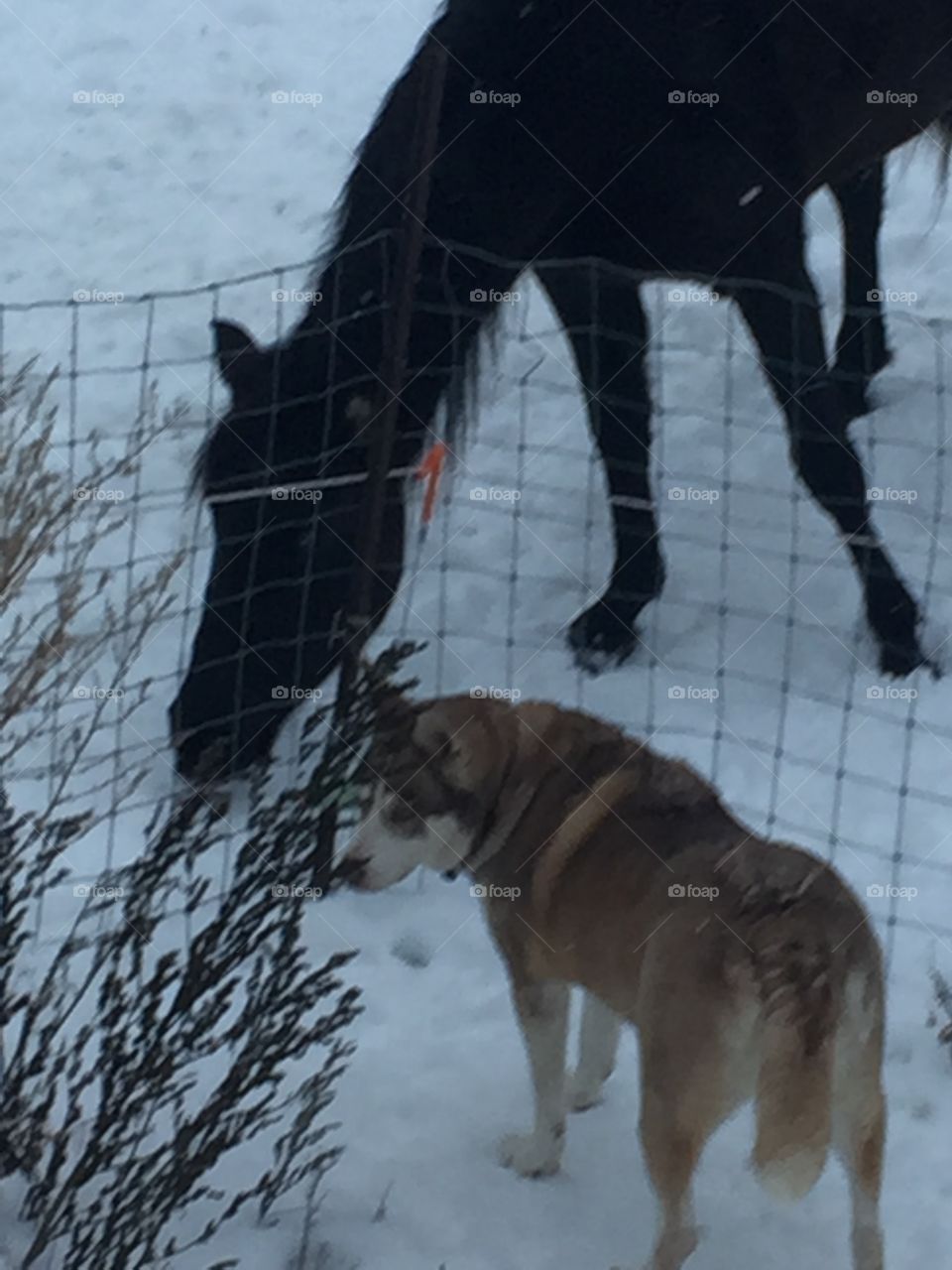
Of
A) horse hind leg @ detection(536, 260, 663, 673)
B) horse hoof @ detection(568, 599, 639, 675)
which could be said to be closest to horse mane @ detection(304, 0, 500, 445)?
horse hind leg @ detection(536, 260, 663, 673)

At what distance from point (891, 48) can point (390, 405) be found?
2.10 metres

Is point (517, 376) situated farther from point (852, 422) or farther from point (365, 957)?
point (365, 957)

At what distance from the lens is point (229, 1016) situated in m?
3.11

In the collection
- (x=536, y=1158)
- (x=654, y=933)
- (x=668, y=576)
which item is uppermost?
(x=668, y=576)

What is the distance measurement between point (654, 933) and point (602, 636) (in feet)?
7.18

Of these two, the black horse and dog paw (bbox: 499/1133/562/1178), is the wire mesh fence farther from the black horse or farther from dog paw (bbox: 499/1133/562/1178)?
dog paw (bbox: 499/1133/562/1178)

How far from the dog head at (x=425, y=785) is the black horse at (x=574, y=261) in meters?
0.97

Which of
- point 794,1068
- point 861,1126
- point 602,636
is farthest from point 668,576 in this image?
point 794,1068

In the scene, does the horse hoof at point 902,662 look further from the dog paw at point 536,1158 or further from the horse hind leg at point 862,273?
the dog paw at point 536,1158

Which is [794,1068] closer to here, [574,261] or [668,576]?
[574,261]

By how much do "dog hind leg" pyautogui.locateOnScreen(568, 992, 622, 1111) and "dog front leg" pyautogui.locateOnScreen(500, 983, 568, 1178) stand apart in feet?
0.53

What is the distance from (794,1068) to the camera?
87.0 inches

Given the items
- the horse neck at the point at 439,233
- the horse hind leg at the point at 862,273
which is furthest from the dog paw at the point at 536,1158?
the horse hind leg at the point at 862,273

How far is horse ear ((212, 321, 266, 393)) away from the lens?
143 inches
